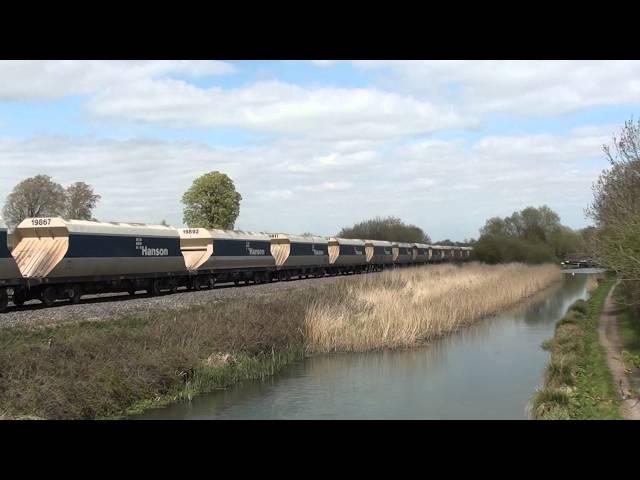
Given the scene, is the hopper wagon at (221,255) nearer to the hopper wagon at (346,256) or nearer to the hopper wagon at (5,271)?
the hopper wagon at (5,271)

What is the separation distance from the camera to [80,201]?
70.6m

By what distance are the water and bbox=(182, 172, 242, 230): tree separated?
2278 inches

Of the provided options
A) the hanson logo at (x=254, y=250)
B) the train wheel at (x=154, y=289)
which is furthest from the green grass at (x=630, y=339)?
the hanson logo at (x=254, y=250)

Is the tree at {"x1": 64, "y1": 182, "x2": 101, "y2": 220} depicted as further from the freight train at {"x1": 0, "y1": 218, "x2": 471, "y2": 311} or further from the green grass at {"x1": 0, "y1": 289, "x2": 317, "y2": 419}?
the green grass at {"x1": 0, "y1": 289, "x2": 317, "y2": 419}

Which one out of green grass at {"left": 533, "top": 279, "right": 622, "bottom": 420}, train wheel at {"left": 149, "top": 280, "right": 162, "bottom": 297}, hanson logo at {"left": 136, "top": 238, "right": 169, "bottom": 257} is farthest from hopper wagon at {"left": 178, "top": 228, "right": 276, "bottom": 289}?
green grass at {"left": 533, "top": 279, "right": 622, "bottom": 420}

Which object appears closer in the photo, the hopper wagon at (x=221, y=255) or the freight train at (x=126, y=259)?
the freight train at (x=126, y=259)

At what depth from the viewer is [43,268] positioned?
2383 centimetres

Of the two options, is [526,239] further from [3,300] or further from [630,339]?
[3,300]

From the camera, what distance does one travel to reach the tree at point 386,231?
111312 millimetres

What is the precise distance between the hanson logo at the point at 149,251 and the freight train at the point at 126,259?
0.04 meters

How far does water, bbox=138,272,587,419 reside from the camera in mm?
13523

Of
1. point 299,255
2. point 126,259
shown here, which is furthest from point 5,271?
point 299,255
